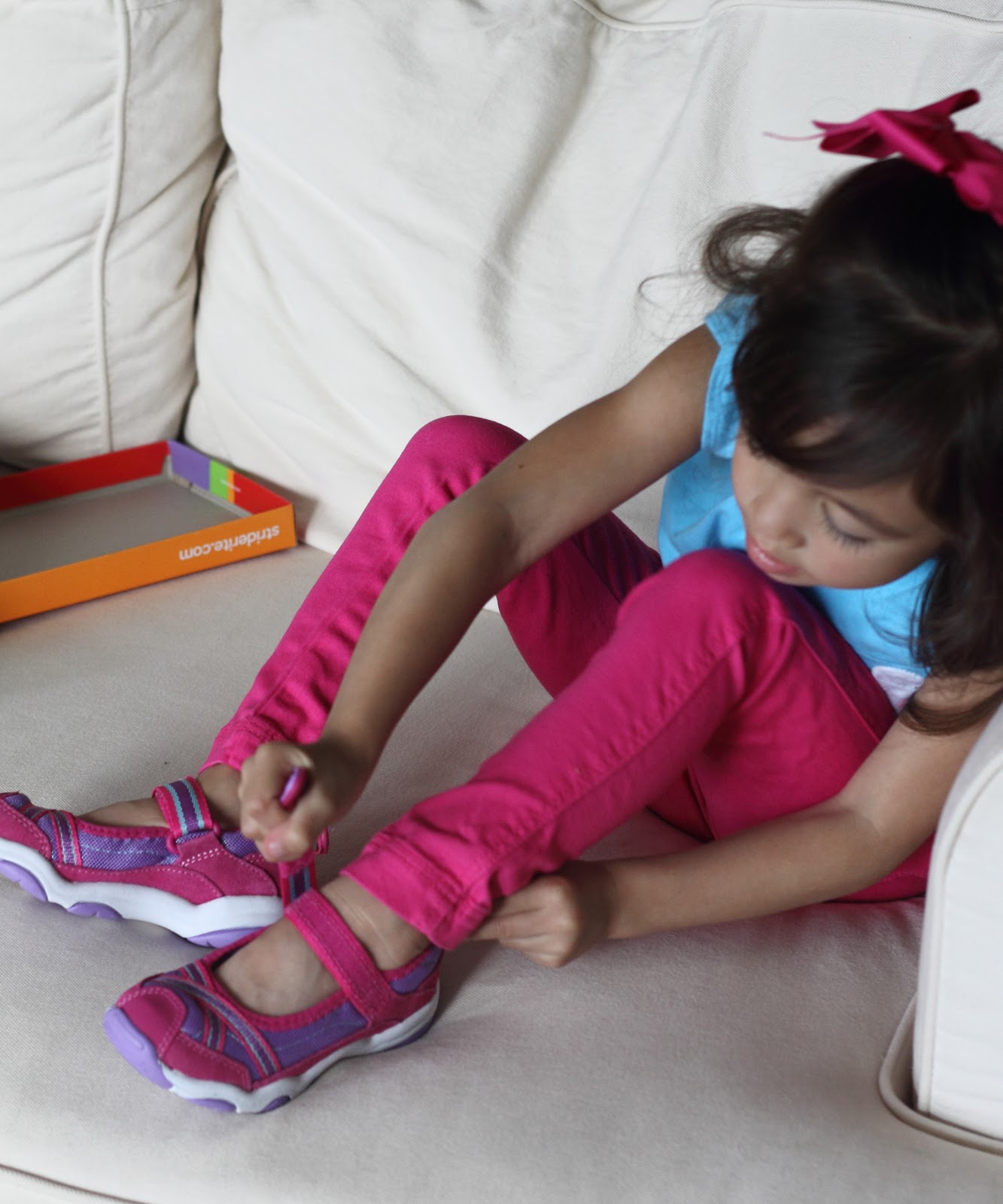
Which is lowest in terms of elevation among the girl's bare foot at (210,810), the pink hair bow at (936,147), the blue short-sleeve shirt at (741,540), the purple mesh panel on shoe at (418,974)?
the purple mesh panel on shoe at (418,974)

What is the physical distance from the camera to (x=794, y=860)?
75 cm

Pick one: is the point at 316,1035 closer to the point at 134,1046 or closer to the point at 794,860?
the point at 134,1046

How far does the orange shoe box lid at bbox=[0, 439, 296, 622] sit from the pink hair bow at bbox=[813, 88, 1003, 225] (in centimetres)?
70

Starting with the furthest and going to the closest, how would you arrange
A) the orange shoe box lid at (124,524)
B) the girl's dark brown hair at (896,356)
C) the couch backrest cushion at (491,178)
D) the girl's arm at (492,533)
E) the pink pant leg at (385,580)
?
the orange shoe box lid at (124,524)
the couch backrest cushion at (491,178)
the pink pant leg at (385,580)
the girl's arm at (492,533)
the girl's dark brown hair at (896,356)

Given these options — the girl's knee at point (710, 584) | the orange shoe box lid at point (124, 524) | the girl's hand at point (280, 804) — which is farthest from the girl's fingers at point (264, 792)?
the orange shoe box lid at point (124, 524)

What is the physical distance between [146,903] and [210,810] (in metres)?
0.07

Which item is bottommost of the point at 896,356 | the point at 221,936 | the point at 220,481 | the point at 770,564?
the point at 221,936

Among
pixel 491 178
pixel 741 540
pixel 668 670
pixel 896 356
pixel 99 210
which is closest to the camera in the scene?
pixel 896 356

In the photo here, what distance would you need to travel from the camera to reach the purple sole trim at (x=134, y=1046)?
63 cm

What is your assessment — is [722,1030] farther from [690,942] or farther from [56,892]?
[56,892]

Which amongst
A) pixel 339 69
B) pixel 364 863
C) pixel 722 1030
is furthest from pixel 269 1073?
pixel 339 69

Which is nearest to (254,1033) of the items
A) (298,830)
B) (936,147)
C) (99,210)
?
(298,830)

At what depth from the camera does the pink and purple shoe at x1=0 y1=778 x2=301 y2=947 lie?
77 cm

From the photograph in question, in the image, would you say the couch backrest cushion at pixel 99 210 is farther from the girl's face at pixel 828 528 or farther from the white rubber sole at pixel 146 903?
the girl's face at pixel 828 528
